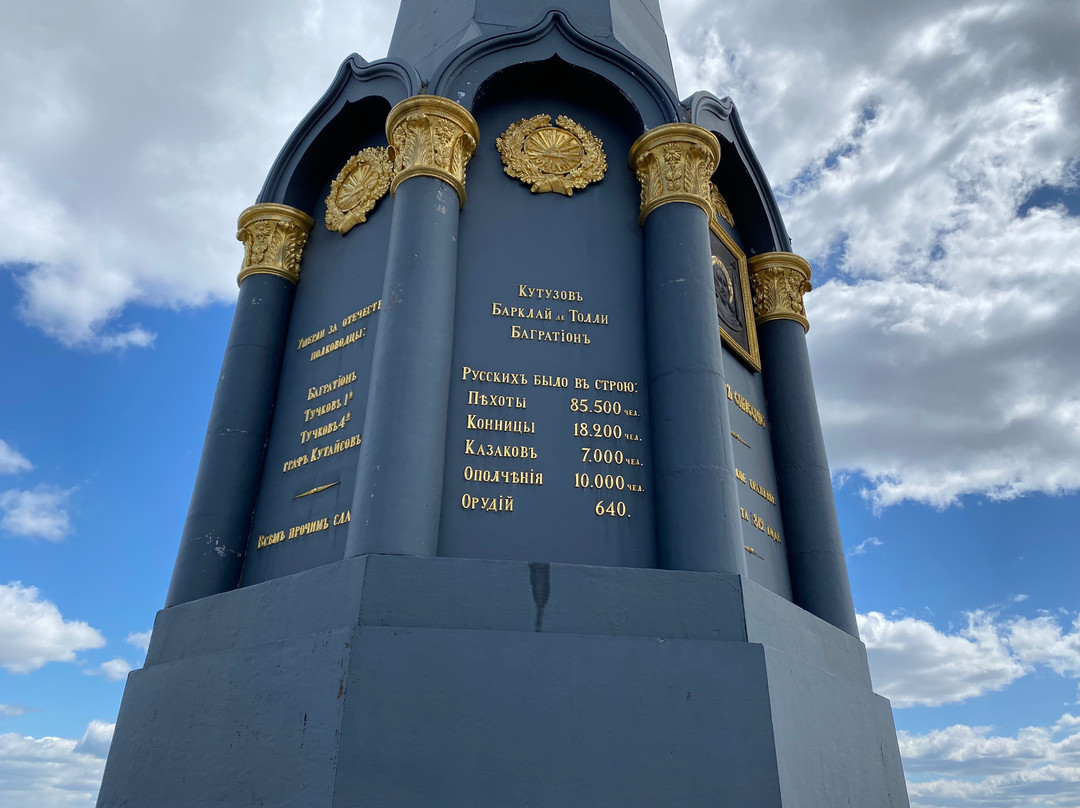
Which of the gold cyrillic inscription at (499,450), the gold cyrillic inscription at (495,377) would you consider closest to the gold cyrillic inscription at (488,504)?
the gold cyrillic inscription at (499,450)

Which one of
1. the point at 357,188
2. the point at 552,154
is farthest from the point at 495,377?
the point at 357,188

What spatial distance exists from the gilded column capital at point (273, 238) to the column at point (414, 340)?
7.48 feet

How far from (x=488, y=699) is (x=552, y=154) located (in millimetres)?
7162

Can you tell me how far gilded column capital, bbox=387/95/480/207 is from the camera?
9.93 metres

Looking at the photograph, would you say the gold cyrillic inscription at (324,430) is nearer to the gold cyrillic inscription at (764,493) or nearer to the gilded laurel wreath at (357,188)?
the gilded laurel wreath at (357,188)

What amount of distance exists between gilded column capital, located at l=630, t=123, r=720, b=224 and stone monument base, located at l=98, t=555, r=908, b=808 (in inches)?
198

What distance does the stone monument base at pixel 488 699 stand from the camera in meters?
6.62

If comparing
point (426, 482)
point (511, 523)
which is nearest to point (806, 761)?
point (511, 523)

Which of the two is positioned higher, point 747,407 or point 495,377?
point 747,407

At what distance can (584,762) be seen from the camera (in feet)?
22.0

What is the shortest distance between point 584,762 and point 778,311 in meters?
8.43

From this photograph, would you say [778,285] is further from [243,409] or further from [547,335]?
[243,409]

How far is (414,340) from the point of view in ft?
28.7

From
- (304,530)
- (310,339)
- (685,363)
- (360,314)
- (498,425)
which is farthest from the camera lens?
(310,339)
